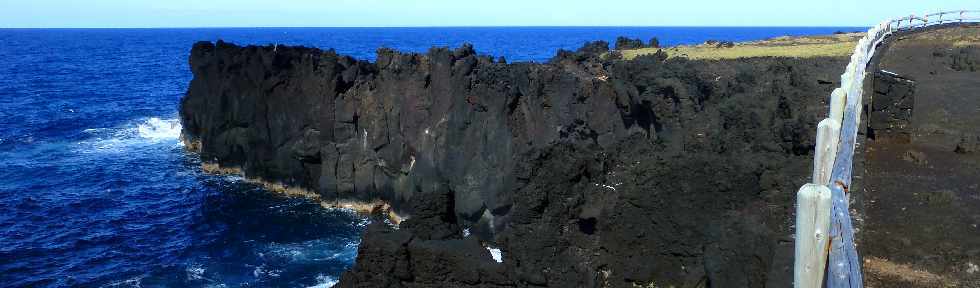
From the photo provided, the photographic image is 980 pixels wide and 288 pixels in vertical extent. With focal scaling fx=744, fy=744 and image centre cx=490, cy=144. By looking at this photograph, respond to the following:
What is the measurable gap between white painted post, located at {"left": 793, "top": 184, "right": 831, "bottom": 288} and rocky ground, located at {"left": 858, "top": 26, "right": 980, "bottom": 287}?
376cm

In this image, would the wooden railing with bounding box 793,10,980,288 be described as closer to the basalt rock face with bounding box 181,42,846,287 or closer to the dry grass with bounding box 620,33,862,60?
the basalt rock face with bounding box 181,42,846,287

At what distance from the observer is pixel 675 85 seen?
28078 mm

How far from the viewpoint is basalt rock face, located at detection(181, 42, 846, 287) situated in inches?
539

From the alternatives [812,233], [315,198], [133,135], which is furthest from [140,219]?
[812,233]

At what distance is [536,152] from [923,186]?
33.6 ft

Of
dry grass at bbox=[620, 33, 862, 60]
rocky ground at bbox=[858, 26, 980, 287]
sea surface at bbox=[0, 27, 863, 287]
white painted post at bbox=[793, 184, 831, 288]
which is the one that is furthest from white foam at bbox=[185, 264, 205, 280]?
white painted post at bbox=[793, 184, 831, 288]

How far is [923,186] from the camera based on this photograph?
31.6 ft

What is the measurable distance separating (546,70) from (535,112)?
5.89ft

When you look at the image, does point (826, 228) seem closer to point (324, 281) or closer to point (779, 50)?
point (324, 281)

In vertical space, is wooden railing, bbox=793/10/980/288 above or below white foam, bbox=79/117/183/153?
above

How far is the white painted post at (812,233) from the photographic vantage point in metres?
3.28

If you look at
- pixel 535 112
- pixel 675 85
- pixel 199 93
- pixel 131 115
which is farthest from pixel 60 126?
pixel 675 85

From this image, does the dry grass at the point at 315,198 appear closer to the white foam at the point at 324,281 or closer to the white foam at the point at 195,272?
the white foam at the point at 324,281

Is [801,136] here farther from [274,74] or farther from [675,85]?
[274,74]
